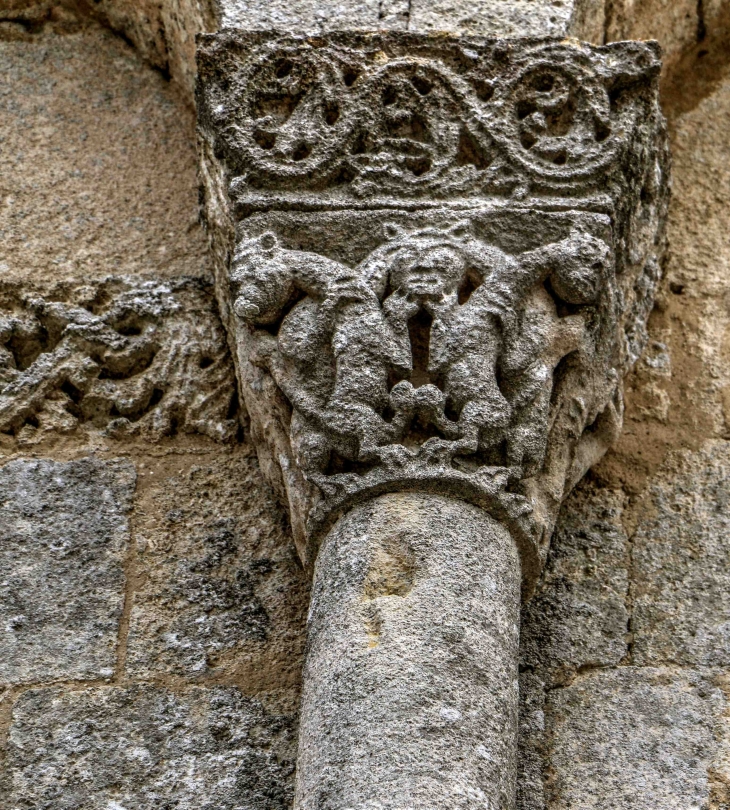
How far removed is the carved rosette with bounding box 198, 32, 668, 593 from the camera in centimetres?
245

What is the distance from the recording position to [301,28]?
2.99 m

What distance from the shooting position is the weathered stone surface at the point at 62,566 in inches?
104

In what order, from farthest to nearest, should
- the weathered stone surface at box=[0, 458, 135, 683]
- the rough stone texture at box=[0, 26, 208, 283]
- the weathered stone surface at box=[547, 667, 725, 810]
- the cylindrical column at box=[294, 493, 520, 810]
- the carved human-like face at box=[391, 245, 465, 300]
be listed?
the rough stone texture at box=[0, 26, 208, 283] → the weathered stone surface at box=[0, 458, 135, 683] → the carved human-like face at box=[391, 245, 465, 300] → the weathered stone surface at box=[547, 667, 725, 810] → the cylindrical column at box=[294, 493, 520, 810]

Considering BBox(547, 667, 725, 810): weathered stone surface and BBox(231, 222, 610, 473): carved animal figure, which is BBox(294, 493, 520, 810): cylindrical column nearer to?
BBox(231, 222, 610, 473): carved animal figure

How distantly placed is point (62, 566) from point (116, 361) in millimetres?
538

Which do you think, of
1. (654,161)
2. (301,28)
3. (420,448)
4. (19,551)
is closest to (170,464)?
(19,551)

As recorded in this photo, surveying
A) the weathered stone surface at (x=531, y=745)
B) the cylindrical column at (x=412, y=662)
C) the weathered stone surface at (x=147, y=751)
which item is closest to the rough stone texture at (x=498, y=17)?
the cylindrical column at (x=412, y=662)

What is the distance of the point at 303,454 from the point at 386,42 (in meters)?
0.95

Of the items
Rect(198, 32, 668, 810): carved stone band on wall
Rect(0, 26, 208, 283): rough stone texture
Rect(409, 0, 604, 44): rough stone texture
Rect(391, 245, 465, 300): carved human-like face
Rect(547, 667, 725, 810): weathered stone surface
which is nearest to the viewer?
Rect(198, 32, 668, 810): carved stone band on wall

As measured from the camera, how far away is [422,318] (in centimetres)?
A: 257

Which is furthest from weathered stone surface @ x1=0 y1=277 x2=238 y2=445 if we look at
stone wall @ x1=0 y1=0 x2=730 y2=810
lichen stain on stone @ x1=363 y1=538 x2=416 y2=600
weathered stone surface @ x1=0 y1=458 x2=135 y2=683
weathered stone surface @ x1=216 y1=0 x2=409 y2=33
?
lichen stain on stone @ x1=363 y1=538 x2=416 y2=600

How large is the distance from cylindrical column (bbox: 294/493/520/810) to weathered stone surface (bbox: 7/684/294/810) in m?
0.25

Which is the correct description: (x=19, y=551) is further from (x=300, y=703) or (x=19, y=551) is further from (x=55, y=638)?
(x=300, y=703)

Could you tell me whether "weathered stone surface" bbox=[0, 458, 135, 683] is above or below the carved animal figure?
below
